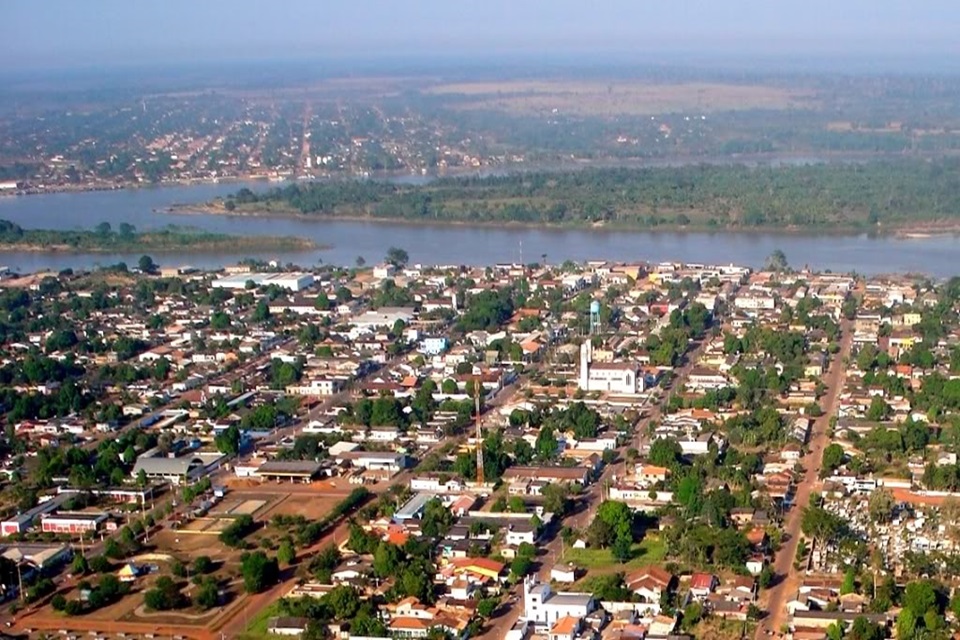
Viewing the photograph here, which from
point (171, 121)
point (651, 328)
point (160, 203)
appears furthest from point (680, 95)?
point (651, 328)

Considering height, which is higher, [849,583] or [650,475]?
[849,583]

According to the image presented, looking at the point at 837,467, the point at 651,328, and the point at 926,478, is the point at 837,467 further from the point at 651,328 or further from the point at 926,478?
the point at 651,328

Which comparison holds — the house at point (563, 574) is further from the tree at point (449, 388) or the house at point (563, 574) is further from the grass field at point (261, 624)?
the tree at point (449, 388)

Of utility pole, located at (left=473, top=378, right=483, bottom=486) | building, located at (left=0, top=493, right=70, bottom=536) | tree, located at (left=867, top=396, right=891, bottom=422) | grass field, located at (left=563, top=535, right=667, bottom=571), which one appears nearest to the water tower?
utility pole, located at (left=473, top=378, right=483, bottom=486)

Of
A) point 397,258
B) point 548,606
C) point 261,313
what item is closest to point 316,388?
point 261,313

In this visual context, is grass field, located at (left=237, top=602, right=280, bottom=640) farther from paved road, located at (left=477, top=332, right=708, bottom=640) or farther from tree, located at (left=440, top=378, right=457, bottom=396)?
tree, located at (left=440, top=378, right=457, bottom=396)

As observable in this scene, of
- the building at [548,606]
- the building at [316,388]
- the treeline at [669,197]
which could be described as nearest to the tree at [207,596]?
the building at [548,606]

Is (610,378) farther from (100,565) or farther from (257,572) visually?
(100,565)
